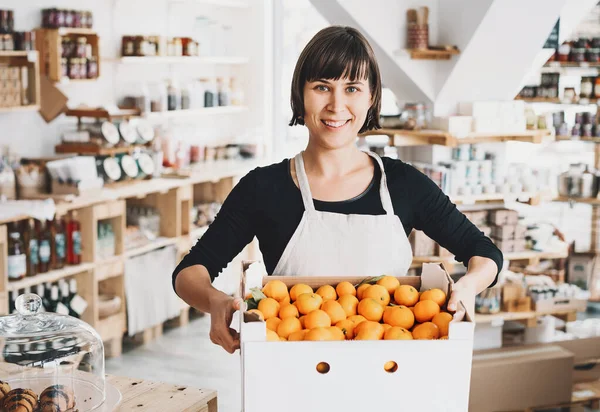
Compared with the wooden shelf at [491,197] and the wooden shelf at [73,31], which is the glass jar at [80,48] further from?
the wooden shelf at [491,197]

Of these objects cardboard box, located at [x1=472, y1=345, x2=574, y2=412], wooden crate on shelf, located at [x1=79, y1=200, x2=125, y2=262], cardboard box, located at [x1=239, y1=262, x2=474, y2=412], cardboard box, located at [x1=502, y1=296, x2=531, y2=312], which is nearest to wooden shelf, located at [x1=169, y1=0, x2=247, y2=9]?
wooden crate on shelf, located at [x1=79, y1=200, x2=125, y2=262]

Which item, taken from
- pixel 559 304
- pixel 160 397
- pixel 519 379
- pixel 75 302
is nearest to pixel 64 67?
pixel 75 302

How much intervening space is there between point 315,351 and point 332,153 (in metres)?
0.74

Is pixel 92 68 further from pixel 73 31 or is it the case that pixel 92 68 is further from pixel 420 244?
pixel 420 244

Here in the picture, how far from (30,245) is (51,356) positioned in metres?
2.67

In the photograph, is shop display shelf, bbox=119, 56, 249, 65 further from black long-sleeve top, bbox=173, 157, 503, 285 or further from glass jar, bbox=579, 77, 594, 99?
black long-sleeve top, bbox=173, 157, 503, 285

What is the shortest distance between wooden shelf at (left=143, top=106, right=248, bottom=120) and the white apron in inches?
163

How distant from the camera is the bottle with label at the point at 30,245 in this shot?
15.2 ft

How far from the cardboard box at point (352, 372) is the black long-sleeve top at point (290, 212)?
23.4 inches

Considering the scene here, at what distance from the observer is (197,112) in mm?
6586

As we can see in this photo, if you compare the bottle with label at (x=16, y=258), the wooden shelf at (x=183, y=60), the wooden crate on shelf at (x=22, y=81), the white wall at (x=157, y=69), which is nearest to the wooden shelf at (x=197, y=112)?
the white wall at (x=157, y=69)

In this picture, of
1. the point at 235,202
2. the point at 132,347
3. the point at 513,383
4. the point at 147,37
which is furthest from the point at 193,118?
the point at 235,202

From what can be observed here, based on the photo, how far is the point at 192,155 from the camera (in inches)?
261

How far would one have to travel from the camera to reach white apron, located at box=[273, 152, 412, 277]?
6.15 ft
